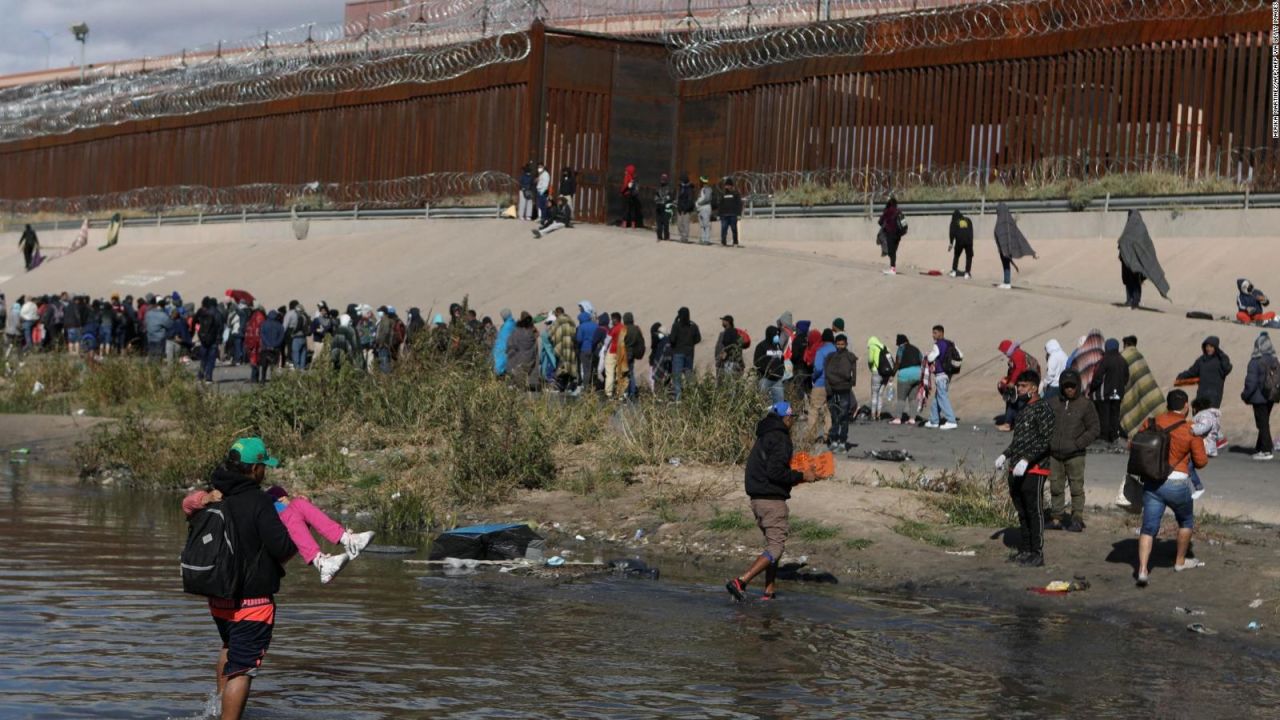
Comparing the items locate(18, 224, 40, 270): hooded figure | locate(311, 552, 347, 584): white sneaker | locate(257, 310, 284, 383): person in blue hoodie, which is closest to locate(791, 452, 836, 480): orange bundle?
locate(311, 552, 347, 584): white sneaker

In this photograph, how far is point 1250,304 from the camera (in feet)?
77.4

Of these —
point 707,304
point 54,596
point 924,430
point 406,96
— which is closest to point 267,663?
point 54,596

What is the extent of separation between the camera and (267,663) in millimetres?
10586

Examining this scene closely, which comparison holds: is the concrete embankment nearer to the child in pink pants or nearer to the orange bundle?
the orange bundle

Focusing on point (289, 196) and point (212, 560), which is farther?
point (289, 196)

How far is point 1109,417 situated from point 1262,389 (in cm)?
158

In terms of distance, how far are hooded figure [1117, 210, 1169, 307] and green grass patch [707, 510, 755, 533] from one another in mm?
10256

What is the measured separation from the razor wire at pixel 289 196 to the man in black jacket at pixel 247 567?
101ft

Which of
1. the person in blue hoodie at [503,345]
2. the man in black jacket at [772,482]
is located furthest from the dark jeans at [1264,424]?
the person in blue hoodie at [503,345]

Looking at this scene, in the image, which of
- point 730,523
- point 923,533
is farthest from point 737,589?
point 730,523

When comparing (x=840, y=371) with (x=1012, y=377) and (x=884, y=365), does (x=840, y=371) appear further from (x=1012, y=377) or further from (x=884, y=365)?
(x=884, y=365)

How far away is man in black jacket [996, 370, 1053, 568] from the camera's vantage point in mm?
13945

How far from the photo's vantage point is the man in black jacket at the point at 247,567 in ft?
27.2

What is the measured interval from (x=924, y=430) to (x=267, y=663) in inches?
487
